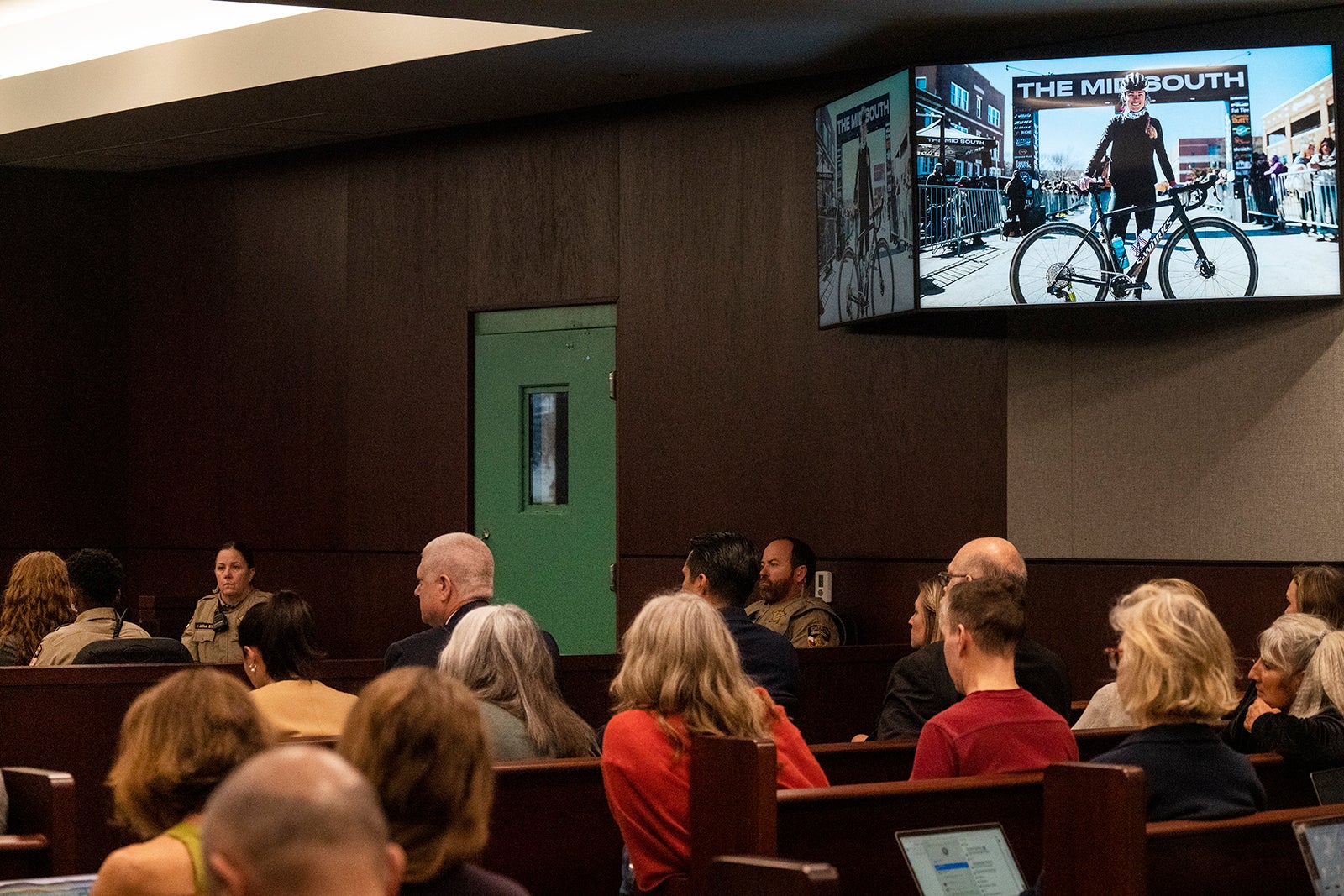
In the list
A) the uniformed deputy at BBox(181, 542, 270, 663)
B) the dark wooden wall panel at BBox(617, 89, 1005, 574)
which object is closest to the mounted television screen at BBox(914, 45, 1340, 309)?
the dark wooden wall panel at BBox(617, 89, 1005, 574)

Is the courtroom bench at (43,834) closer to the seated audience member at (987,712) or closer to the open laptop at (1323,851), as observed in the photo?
the seated audience member at (987,712)

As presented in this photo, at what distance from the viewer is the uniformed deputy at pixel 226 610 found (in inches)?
284

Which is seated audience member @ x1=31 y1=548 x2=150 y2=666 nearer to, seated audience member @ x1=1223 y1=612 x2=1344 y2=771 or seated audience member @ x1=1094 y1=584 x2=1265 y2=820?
seated audience member @ x1=1223 y1=612 x2=1344 y2=771

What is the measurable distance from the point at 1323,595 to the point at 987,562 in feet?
4.19

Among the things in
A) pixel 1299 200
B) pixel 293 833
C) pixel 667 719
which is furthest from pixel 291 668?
pixel 1299 200

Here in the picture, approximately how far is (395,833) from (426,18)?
5420 millimetres

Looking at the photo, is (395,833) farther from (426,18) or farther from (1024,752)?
(426,18)

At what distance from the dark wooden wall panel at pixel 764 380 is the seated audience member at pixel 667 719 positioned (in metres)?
3.75

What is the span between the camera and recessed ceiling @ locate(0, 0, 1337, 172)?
5910mm

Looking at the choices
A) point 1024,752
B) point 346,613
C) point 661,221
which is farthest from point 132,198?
point 1024,752

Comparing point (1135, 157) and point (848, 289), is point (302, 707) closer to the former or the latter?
point (848, 289)

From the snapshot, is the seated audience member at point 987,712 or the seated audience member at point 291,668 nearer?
the seated audience member at point 987,712

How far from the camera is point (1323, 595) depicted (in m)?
5.04

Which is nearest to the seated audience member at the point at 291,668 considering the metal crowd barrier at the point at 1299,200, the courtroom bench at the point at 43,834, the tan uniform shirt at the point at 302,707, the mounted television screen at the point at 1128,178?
the tan uniform shirt at the point at 302,707
